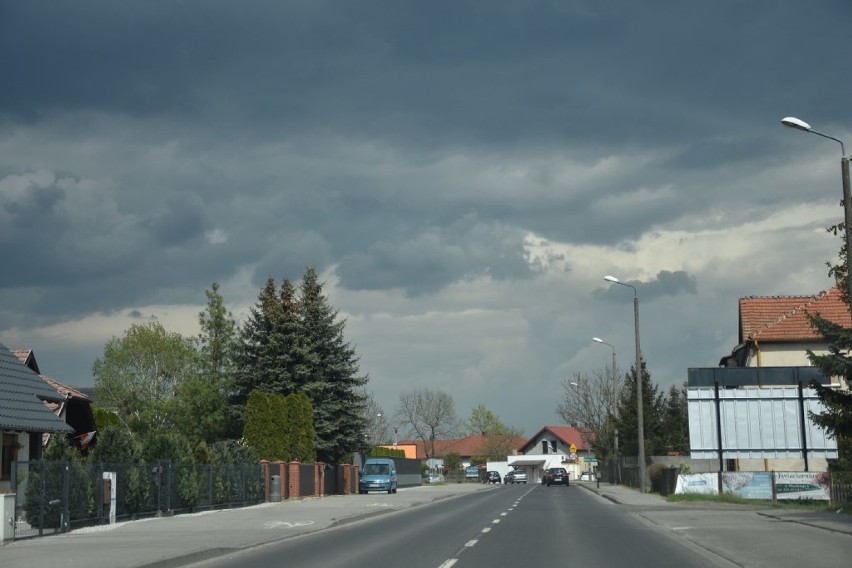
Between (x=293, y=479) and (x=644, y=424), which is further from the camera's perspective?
(x=644, y=424)

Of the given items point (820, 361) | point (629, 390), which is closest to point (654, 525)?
point (820, 361)

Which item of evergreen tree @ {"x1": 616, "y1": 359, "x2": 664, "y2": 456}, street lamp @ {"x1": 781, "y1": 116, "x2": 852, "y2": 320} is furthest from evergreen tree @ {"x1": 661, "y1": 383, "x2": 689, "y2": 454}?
street lamp @ {"x1": 781, "y1": 116, "x2": 852, "y2": 320}

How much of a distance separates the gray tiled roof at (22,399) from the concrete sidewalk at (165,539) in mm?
5554

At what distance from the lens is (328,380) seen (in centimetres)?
6216

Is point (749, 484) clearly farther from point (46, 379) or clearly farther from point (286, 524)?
point (46, 379)

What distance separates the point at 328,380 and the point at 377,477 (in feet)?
22.8

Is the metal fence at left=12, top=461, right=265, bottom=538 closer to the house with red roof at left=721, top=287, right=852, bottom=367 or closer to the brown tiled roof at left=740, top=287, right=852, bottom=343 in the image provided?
the house with red roof at left=721, top=287, right=852, bottom=367

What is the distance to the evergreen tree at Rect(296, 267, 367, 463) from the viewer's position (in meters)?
60.7

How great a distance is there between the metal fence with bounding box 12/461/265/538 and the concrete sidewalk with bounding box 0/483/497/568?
0.50 meters

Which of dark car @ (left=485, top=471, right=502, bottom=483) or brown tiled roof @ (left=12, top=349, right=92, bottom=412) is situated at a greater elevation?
brown tiled roof @ (left=12, top=349, right=92, bottom=412)

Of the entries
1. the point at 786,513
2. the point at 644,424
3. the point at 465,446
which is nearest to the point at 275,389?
the point at 644,424

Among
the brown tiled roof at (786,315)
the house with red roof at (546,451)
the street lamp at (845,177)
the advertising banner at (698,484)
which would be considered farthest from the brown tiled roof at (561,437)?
the street lamp at (845,177)

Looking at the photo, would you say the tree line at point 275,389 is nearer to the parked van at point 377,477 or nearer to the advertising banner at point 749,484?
the parked van at point 377,477

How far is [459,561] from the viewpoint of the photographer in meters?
16.2
